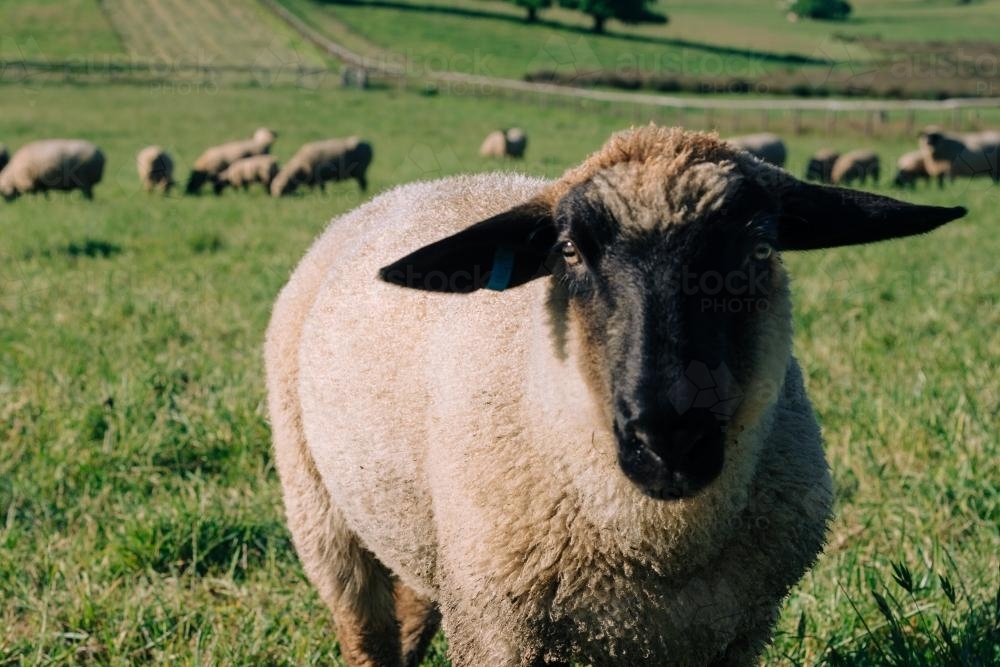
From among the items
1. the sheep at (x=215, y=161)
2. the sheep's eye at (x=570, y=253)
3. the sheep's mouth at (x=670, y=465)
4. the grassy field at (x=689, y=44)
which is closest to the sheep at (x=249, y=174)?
the sheep at (x=215, y=161)

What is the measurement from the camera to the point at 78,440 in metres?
4.73

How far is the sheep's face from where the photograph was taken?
201 cm

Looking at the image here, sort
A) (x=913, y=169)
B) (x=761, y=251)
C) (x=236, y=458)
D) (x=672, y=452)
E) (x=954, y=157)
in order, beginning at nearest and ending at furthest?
(x=672, y=452)
(x=761, y=251)
(x=236, y=458)
(x=954, y=157)
(x=913, y=169)

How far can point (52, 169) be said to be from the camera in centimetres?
1994

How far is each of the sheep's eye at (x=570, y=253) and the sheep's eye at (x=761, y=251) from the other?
1.34ft

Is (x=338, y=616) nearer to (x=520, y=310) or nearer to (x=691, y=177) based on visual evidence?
(x=520, y=310)

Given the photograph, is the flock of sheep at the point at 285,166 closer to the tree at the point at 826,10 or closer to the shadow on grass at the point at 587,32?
the shadow on grass at the point at 587,32

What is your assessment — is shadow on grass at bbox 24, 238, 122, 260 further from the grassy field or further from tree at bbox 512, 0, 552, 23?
tree at bbox 512, 0, 552, 23

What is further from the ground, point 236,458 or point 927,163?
point 236,458

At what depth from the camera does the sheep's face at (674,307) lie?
79.3 inches

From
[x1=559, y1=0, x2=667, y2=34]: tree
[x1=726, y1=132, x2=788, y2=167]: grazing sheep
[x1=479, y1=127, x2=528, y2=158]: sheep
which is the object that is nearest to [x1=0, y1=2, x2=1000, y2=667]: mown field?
[x1=726, y1=132, x2=788, y2=167]: grazing sheep

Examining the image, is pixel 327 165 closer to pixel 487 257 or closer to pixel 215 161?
pixel 215 161

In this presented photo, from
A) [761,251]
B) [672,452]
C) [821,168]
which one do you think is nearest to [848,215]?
[761,251]

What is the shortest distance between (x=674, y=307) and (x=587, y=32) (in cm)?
6314
